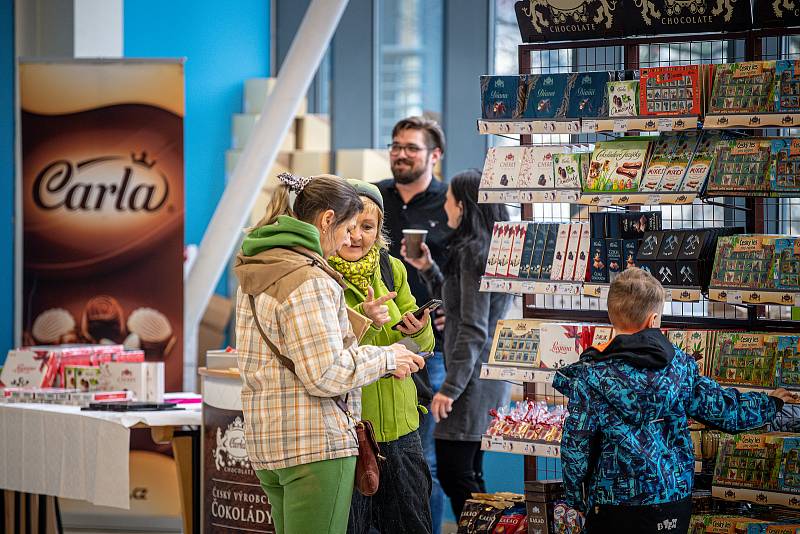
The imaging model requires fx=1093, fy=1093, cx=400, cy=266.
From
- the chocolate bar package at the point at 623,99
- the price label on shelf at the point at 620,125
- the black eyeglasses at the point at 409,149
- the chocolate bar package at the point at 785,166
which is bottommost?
the chocolate bar package at the point at 785,166

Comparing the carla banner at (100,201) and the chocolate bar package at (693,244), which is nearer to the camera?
the chocolate bar package at (693,244)

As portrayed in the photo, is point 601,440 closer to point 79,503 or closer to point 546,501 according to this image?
point 546,501

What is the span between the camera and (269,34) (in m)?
11.3

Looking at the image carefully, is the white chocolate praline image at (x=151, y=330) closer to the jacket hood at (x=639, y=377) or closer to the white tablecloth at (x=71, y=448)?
the white tablecloth at (x=71, y=448)

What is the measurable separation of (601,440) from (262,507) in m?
1.63

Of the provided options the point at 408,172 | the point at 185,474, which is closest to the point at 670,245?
the point at 408,172

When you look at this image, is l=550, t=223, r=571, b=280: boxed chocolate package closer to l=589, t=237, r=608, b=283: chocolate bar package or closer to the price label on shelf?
l=589, t=237, r=608, b=283: chocolate bar package

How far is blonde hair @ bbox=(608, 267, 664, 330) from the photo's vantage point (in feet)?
11.4

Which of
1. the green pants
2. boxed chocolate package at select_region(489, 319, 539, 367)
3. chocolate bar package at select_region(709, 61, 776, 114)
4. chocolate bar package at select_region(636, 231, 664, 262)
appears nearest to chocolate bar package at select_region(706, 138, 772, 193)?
chocolate bar package at select_region(709, 61, 776, 114)

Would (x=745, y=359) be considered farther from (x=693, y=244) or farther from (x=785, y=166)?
(x=785, y=166)

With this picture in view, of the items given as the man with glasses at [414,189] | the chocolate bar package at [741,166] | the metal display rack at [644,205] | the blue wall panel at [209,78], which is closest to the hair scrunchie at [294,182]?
the metal display rack at [644,205]

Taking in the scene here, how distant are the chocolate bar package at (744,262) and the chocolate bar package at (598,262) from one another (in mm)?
408

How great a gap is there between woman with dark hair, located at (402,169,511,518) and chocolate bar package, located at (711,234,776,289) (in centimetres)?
116

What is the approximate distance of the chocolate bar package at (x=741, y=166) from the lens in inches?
152
